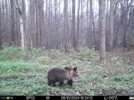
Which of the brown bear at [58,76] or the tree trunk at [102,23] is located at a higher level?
the tree trunk at [102,23]

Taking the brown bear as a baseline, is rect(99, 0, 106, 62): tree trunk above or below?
above

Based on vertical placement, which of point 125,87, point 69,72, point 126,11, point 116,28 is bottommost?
point 125,87

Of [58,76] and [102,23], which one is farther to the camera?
[102,23]

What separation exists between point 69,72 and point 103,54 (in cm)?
622

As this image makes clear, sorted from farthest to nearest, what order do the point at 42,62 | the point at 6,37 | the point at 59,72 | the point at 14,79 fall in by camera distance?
1. the point at 6,37
2. the point at 42,62
3. the point at 14,79
4. the point at 59,72

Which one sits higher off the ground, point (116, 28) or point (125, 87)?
point (116, 28)

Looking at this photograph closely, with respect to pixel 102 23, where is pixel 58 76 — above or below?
below

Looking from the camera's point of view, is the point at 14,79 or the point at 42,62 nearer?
the point at 14,79

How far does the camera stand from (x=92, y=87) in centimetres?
768

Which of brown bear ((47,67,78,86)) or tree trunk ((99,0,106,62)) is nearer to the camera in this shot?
brown bear ((47,67,78,86))

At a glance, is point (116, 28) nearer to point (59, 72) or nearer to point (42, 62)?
point (42, 62)

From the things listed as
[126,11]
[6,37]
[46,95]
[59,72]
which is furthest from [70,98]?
[6,37]

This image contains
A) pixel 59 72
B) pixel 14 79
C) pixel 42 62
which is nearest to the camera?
pixel 59 72

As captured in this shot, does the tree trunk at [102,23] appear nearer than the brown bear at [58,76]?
No
